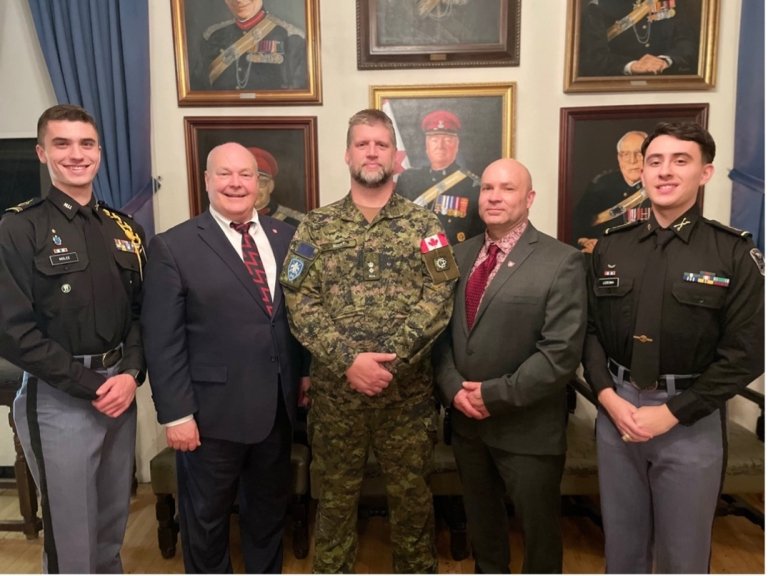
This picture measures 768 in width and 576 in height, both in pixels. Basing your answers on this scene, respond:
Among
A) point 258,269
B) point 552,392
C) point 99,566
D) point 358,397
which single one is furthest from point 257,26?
point 99,566

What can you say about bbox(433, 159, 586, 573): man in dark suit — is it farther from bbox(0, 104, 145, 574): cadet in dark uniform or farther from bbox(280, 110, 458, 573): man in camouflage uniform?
bbox(0, 104, 145, 574): cadet in dark uniform

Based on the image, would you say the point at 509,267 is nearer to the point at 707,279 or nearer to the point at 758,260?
the point at 707,279

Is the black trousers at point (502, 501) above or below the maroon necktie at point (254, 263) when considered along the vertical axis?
below

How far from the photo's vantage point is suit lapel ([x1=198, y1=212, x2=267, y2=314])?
1.88 meters

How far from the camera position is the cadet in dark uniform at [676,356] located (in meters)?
1.59

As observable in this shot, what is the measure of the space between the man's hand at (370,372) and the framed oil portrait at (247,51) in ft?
5.09

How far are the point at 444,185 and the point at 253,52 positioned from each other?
3.90 ft

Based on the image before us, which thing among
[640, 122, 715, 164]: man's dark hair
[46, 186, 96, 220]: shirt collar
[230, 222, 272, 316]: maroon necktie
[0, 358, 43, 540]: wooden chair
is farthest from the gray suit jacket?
[0, 358, 43, 540]: wooden chair

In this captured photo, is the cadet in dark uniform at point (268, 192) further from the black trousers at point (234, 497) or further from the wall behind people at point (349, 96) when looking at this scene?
the black trousers at point (234, 497)

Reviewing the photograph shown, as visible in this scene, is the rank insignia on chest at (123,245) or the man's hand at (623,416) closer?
the man's hand at (623,416)

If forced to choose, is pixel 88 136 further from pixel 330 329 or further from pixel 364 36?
pixel 364 36

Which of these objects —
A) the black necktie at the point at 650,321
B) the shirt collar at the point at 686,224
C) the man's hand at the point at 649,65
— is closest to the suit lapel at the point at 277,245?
the black necktie at the point at 650,321

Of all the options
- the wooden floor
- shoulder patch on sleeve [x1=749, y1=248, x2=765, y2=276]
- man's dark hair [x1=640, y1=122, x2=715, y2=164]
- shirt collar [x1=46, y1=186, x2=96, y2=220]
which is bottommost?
the wooden floor

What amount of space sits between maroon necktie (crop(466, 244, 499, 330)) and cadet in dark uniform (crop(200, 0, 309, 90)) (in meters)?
1.45
